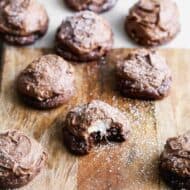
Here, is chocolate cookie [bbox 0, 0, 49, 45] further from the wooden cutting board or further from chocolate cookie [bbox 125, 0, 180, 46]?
chocolate cookie [bbox 125, 0, 180, 46]

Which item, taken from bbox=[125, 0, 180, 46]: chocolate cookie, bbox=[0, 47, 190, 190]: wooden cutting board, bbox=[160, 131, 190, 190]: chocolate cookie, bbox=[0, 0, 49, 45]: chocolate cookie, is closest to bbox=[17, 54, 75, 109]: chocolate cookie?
bbox=[0, 47, 190, 190]: wooden cutting board

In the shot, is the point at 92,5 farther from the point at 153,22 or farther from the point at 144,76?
the point at 144,76

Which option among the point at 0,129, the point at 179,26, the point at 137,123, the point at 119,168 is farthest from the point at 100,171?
the point at 179,26

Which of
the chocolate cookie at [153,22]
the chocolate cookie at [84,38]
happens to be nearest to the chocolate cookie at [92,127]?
the chocolate cookie at [84,38]

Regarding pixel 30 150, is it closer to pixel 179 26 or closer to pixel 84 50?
pixel 84 50

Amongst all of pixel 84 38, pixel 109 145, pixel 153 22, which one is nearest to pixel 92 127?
pixel 109 145

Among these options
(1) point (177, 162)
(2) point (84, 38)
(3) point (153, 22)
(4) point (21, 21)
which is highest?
(4) point (21, 21)
